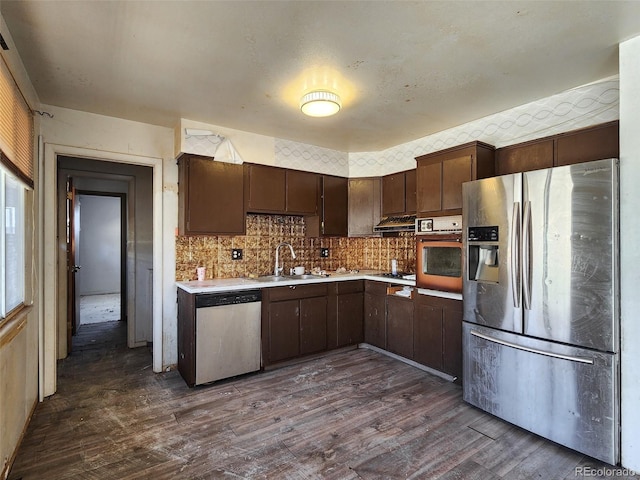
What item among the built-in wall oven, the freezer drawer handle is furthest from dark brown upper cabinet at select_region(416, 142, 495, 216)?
the freezer drawer handle

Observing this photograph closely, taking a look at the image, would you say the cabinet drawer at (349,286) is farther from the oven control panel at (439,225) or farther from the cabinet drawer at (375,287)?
the oven control panel at (439,225)

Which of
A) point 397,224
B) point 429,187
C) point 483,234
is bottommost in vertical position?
point 483,234

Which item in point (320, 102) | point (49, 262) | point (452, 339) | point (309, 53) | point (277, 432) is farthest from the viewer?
point (452, 339)

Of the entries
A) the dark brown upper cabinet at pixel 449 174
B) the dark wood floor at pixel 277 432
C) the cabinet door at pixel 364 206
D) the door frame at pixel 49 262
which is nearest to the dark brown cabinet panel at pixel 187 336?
the dark wood floor at pixel 277 432

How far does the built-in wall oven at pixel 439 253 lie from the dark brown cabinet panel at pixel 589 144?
93 centimetres

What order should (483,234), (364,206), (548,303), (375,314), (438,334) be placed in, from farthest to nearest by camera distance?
(364,206) → (375,314) → (438,334) → (483,234) → (548,303)

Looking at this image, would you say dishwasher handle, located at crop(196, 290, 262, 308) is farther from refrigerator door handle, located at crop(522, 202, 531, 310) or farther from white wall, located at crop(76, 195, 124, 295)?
white wall, located at crop(76, 195, 124, 295)

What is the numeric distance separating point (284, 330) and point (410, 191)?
214cm

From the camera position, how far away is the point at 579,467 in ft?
6.37

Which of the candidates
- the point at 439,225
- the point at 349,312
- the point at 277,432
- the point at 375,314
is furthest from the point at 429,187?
the point at 277,432

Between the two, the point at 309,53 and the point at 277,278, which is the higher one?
the point at 309,53

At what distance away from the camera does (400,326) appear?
3531mm

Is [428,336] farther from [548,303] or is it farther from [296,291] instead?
[296,291]

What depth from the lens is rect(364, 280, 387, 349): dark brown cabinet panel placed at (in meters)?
3.75
